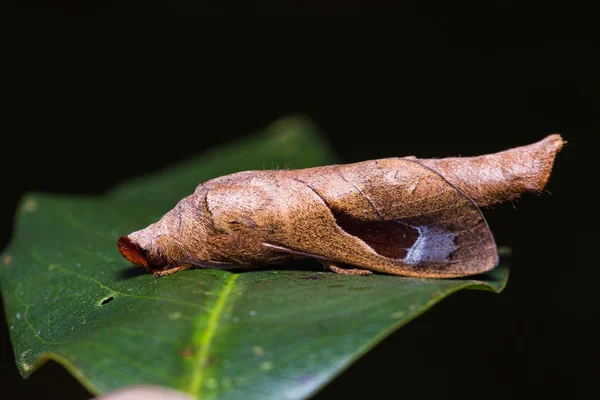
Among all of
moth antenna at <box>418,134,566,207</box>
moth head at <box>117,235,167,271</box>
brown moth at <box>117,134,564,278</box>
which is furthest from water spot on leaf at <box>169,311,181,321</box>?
moth antenna at <box>418,134,566,207</box>

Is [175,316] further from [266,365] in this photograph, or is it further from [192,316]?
[266,365]

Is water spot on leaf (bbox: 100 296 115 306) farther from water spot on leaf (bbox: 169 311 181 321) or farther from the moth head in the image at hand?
water spot on leaf (bbox: 169 311 181 321)

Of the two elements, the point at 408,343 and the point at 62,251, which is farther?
the point at 408,343

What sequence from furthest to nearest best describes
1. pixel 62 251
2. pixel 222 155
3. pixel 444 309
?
1. pixel 444 309
2. pixel 222 155
3. pixel 62 251

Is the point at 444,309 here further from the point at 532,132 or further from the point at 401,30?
the point at 401,30

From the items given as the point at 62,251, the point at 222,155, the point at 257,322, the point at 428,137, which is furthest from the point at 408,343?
the point at 257,322

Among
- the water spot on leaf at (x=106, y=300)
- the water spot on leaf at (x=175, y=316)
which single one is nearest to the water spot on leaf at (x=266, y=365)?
the water spot on leaf at (x=175, y=316)

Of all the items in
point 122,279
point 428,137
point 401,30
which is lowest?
point 428,137

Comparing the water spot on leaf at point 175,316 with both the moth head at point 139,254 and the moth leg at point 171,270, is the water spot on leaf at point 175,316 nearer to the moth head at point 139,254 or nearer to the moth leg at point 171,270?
the moth leg at point 171,270
